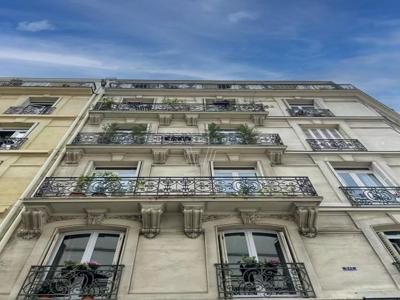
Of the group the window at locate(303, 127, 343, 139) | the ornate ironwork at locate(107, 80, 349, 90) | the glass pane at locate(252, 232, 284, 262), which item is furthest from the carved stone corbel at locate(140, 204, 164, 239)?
the ornate ironwork at locate(107, 80, 349, 90)

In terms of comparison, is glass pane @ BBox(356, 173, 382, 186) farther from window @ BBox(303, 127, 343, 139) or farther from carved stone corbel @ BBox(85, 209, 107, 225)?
carved stone corbel @ BBox(85, 209, 107, 225)

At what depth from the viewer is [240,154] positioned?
29.1 ft

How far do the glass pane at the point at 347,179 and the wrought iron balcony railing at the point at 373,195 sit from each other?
454mm

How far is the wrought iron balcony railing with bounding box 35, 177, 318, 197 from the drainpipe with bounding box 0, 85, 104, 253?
552 millimetres

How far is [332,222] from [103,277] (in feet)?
16.0

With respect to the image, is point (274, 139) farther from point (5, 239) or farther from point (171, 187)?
point (5, 239)

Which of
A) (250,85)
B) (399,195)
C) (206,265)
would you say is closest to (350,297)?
(206,265)

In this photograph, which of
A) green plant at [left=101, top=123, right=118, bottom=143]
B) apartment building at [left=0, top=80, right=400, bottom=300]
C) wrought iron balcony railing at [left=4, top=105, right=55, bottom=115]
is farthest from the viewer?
wrought iron balcony railing at [left=4, top=105, right=55, bottom=115]

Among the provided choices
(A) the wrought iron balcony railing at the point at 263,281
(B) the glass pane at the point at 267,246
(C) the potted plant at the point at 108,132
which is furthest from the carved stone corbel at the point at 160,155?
(A) the wrought iron balcony railing at the point at 263,281

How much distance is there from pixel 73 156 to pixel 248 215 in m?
5.29

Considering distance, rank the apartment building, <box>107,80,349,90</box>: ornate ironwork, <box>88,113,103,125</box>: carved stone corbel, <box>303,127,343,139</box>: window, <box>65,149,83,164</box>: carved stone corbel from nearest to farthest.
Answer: the apartment building
<box>65,149,83,164</box>: carved stone corbel
<box>303,127,343,139</box>: window
<box>88,113,103,125</box>: carved stone corbel
<box>107,80,349,90</box>: ornate ironwork

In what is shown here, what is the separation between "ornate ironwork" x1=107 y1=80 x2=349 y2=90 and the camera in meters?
13.9

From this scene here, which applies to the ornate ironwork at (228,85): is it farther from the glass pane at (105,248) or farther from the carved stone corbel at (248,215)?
the glass pane at (105,248)

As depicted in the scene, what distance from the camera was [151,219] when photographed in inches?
238
